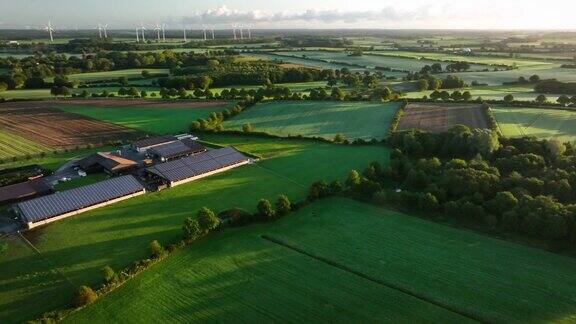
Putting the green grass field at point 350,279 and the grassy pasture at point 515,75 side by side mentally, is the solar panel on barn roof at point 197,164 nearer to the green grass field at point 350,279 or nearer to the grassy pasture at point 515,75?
→ the green grass field at point 350,279

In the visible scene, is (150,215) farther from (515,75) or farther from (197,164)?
(515,75)

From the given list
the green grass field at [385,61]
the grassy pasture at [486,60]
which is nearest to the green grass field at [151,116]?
the green grass field at [385,61]

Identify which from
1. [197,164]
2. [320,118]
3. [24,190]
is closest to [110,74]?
[320,118]

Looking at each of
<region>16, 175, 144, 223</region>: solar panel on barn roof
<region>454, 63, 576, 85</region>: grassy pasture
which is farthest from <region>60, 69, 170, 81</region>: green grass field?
<region>454, 63, 576, 85</region>: grassy pasture

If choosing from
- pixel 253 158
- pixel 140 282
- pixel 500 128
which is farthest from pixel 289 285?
pixel 500 128

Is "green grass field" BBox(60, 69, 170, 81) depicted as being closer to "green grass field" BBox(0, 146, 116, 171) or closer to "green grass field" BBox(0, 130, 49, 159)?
"green grass field" BBox(0, 130, 49, 159)

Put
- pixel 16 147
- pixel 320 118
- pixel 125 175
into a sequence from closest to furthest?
pixel 125 175
pixel 16 147
pixel 320 118

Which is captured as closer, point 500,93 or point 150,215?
point 150,215

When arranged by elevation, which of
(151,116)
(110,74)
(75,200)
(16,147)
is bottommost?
(75,200)
